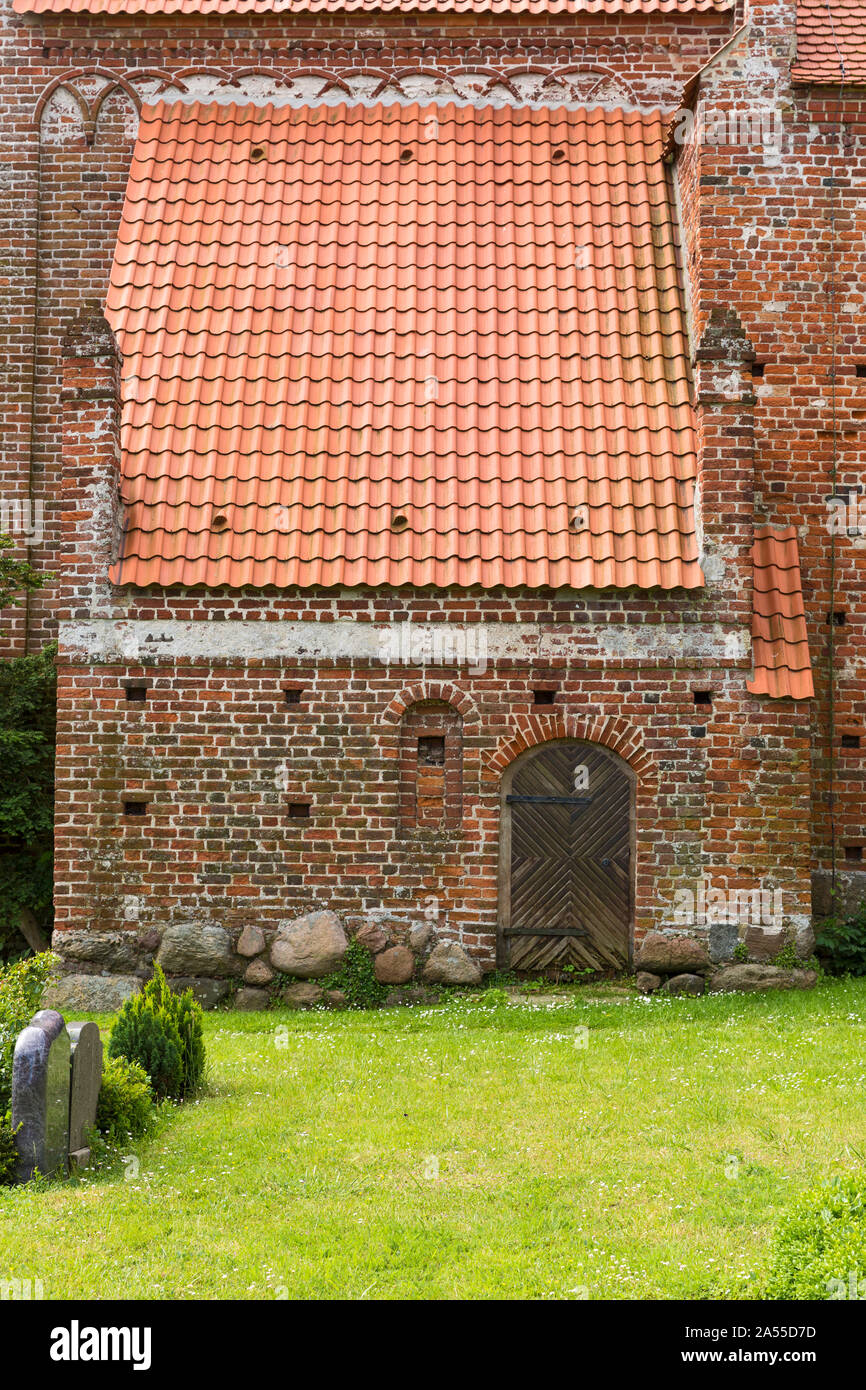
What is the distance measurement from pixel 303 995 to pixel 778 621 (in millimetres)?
5189

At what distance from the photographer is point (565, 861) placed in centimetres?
1070

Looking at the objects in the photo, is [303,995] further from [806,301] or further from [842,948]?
[806,301]

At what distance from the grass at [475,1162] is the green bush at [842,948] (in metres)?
1.33

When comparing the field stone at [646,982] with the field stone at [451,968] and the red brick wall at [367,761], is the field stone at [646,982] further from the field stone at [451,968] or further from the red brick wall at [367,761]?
the field stone at [451,968]

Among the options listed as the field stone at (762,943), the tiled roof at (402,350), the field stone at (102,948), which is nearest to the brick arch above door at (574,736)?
the tiled roof at (402,350)

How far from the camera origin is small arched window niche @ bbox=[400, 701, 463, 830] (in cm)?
1070

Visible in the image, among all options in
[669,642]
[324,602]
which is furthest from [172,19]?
[669,642]

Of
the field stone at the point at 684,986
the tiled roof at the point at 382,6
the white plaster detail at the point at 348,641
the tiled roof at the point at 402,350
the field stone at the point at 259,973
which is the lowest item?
the field stone at the point at 684,986

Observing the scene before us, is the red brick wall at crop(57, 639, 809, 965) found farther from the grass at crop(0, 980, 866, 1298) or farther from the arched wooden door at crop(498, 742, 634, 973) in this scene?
the grass at crop(0, 980, 866, 1298)

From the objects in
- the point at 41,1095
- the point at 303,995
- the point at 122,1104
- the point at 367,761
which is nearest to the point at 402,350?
the point at 367,761

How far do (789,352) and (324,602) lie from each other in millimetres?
5068

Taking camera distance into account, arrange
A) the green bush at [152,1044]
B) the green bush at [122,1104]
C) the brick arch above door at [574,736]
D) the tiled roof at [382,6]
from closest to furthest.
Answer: the green bush at [122,1104]
the green bush at [152,1044]
the brick arch above door at [574,736]
the tiled roof at [382,6]

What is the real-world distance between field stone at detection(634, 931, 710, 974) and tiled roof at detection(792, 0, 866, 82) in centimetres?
806

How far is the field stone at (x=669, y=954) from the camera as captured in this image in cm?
1048
